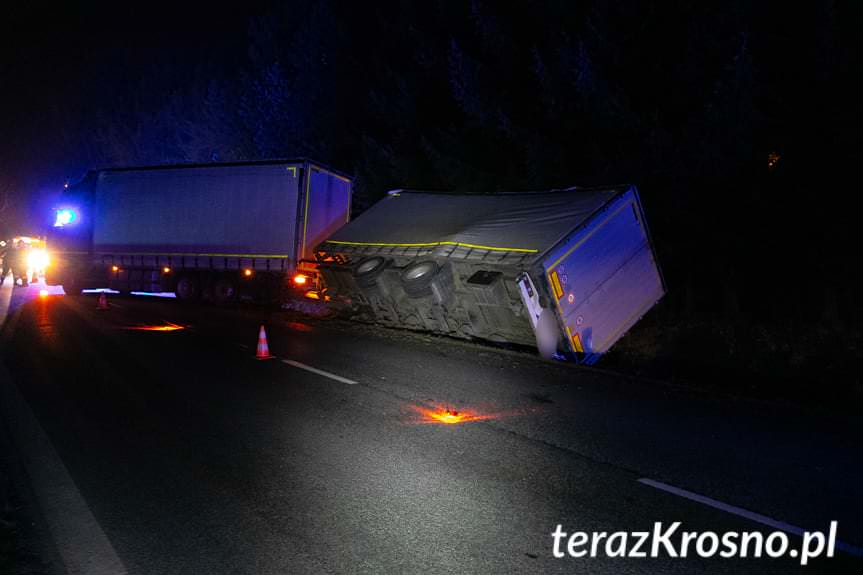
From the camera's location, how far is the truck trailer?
18062mm

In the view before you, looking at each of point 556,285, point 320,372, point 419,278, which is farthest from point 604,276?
point 320,372

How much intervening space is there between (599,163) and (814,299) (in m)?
7.97

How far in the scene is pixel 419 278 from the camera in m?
11.9

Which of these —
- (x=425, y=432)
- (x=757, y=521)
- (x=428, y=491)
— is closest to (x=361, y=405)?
(x=425, y=432)

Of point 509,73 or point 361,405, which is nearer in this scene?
point 361,405

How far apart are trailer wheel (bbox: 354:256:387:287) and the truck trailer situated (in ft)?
9.63

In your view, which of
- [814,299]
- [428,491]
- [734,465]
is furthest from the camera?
[814,299]

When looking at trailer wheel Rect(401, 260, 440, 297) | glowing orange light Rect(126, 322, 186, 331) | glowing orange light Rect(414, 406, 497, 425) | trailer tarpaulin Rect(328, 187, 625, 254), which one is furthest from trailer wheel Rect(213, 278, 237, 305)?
glowing orange light Rect(414, 406, 497, 425)

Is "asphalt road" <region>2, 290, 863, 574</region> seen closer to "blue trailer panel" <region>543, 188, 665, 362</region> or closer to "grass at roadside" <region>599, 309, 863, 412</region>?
"blue trailer panel" <region>543, 188, 665, 362</region>

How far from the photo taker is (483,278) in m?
10.8

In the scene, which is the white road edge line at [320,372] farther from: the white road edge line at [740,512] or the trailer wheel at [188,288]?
the trailer wheel at [188,288]

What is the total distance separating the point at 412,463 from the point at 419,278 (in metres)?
6.81

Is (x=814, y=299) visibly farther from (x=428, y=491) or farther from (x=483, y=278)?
(x=428, y=491)

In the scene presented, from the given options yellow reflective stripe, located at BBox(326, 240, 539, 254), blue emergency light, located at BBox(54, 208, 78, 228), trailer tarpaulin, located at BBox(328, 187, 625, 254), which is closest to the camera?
yellow reflective stripe, located at BBox(326, 240, 539, 254)
